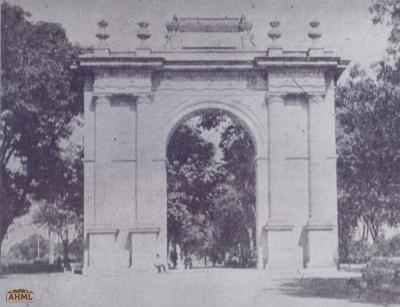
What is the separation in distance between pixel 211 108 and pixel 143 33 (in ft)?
10.6

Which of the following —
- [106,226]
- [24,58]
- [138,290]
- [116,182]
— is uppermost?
[24,58]

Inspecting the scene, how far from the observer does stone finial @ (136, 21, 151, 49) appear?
22.3 m

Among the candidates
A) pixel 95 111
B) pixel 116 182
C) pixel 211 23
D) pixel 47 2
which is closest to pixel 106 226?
pixel 116 182

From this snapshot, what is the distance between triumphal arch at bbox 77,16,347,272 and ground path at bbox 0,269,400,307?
2.37 metres

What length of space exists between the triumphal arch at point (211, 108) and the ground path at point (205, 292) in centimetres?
237

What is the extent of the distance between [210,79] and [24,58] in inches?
231

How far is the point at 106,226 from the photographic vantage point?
22266mm

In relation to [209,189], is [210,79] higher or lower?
higher

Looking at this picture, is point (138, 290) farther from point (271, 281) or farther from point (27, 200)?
point (27, 200)

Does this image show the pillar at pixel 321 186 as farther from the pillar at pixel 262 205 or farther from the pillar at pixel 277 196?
the pillar at pixel 262 205

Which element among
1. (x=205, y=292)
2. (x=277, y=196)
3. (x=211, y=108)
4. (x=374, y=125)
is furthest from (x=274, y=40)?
(x=205, y=292)

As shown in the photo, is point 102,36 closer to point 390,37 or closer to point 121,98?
point 121,98

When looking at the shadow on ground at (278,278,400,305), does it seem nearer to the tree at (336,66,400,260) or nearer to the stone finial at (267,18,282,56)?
the tree at (336,66,400,260)

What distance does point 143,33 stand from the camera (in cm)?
2262
